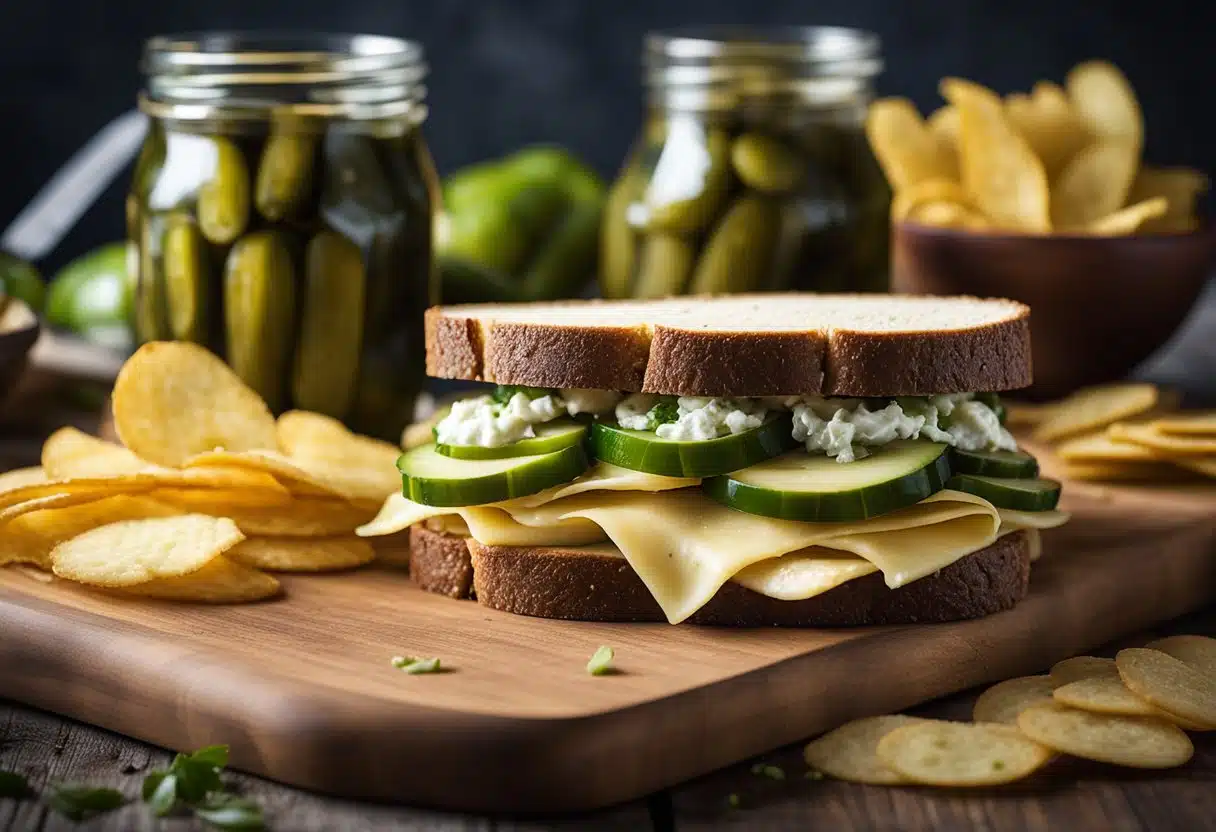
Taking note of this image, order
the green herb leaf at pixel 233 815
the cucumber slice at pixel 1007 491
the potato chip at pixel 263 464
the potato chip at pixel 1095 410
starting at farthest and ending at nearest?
the potato chip at pixel 1095 410, the potato chip at pixel 263 464, the cucumber slice at pixel 1007 491, the green herb leaf at pixel 233 815

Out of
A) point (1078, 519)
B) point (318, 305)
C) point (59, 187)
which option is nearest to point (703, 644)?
point (1078, 519)

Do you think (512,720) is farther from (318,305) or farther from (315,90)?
(315,90)

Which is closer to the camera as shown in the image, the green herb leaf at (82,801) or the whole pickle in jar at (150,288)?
the green herb leaf at (82,801)

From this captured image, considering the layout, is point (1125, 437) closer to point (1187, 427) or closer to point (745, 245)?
point (1187, 427)

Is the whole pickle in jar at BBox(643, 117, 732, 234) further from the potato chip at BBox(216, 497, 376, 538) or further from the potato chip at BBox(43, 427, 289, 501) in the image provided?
the potato chip at BBox(43, 427, 289, 501)

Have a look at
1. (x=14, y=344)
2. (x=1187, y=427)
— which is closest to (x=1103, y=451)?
(x=1187, y=427)

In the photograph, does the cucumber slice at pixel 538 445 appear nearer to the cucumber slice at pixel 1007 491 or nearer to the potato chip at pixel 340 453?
the potato chip at pixel 340 453

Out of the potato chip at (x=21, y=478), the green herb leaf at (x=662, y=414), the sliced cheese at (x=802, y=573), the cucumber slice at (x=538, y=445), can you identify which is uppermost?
the green herb leaf at (x=662, y=414)

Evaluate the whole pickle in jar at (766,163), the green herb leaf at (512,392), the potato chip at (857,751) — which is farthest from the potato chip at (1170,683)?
the whole pickle in jar at (766,163)
